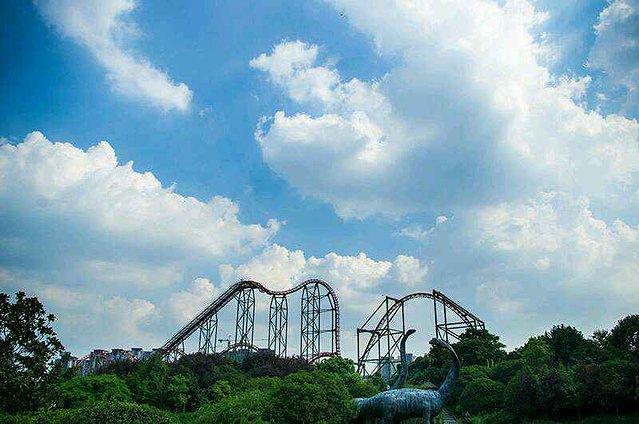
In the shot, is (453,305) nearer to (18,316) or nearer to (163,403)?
(163,403)

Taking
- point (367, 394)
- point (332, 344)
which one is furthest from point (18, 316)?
point (332, 344)

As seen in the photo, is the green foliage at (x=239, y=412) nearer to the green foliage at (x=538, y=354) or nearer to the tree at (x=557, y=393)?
the tree at (x=557, y=393)

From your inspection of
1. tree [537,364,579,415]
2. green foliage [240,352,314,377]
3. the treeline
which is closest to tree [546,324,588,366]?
the treeline

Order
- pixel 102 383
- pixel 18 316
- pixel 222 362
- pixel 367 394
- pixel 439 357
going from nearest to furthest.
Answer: pixel 18 316
pixel 367 394
pixel 102 383
pixel 222 362
pixel 439 357

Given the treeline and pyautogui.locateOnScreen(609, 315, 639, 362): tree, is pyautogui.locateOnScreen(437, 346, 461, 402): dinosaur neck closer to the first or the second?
the treeline

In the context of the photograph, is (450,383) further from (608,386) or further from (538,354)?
(538,354)

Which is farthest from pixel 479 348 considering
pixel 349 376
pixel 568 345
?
pixel 349 376

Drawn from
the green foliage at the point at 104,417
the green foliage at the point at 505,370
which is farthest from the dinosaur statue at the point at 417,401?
the green foliage at the point at 505,370
